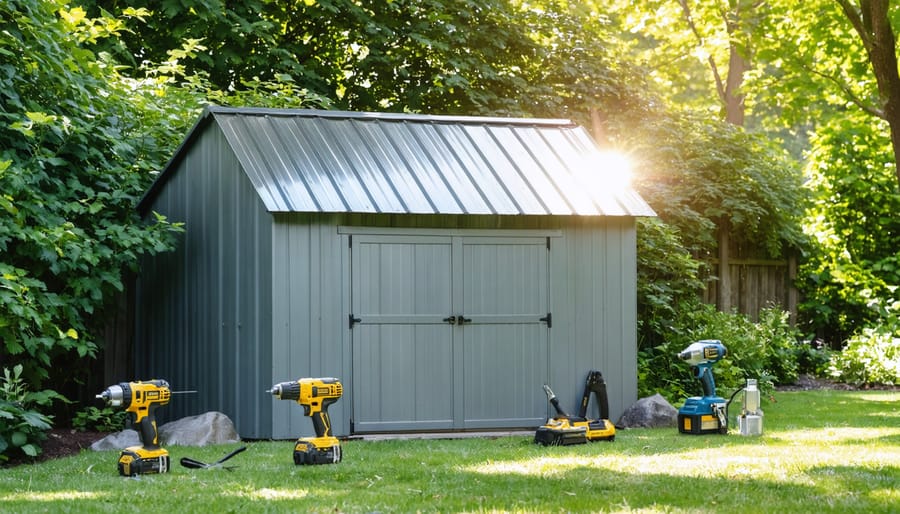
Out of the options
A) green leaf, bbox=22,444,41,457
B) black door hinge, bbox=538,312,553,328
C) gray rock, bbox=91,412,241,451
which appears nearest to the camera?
green leaf, bbox=22,444,41,457

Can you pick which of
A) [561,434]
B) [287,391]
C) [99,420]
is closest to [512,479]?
[287,391]

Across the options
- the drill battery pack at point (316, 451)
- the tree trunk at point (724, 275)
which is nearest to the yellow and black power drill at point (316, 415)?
the drill battery pack at point (316, 451)

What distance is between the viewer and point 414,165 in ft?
37.4

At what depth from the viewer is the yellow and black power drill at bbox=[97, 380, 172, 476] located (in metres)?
8.10

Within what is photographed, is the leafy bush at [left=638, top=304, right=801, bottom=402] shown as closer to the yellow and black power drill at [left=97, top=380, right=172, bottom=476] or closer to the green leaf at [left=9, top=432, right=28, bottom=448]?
the yellow and black power drill at [left=97, top=380, right=172, bottom=476]

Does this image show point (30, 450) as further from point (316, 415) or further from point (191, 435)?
point (316, 415)

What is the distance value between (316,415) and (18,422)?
8.54 ft

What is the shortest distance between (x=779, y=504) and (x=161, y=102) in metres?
8.75

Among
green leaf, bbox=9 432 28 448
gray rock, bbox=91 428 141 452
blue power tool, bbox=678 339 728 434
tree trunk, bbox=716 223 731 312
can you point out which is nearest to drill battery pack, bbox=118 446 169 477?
green leaf, bbox=9 432 28 448

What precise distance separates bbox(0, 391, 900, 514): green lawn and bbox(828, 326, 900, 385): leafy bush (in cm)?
604

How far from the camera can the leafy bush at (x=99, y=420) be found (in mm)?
11555

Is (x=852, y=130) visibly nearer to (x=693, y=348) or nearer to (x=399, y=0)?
(x=399, y=0)

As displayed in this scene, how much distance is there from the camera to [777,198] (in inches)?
672

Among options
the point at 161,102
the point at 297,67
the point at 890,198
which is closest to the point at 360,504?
the point at 161,102
